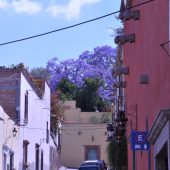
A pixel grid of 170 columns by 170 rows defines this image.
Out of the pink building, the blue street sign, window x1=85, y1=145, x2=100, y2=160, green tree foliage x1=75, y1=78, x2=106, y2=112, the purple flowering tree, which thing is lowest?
window x1=85, y1=145, x2=100, y2=160

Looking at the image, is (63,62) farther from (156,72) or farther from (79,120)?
(156,72)

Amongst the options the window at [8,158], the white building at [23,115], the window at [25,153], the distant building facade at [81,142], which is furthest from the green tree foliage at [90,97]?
the window at [8,158]

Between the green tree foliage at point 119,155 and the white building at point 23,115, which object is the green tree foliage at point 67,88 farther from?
the green tree foliage at point 119,155

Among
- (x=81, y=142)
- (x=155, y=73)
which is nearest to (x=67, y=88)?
(x=81, y=142)

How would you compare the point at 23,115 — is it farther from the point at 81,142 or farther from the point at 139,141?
the point at 81,142

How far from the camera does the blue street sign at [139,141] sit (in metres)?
13.1

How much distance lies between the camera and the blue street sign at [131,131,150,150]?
13125 mm

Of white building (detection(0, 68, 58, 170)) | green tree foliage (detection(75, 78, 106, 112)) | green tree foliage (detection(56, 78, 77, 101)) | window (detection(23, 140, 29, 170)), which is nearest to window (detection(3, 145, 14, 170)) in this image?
white building (detection(0, 68, 58, 170))

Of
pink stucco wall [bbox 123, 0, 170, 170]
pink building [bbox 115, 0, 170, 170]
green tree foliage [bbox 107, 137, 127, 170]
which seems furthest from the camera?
green tree foliage [bbox 107, 137, 127, 170]

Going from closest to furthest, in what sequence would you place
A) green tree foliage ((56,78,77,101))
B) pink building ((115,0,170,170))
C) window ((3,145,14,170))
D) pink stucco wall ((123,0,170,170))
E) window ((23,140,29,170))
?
pink building ((115,0,170,170))
pink stucco wall ((123,0,170,170))
window ((3,145,14,170))
window ((23,140,29,170))
green tree foliage ((56,78,77,101))

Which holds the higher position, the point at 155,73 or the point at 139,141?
the point at 155,73

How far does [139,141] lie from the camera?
43.8 feet

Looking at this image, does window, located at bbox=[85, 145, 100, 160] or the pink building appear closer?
the pink building

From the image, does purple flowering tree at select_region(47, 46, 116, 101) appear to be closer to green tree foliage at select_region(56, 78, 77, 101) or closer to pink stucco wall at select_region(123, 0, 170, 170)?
green tree foliage at select_region(56, 78, 77, 101)
